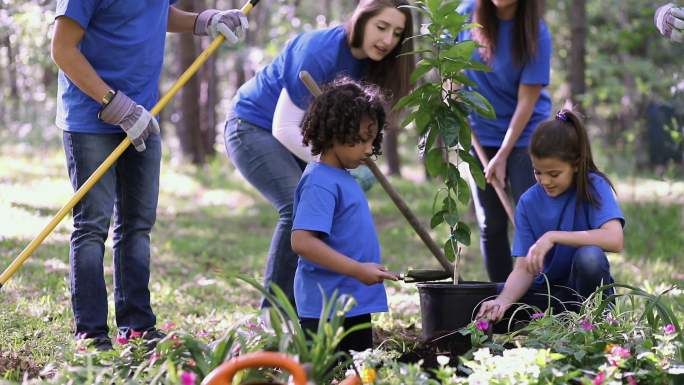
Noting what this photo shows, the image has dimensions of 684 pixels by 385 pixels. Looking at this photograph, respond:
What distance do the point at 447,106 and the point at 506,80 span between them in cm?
80

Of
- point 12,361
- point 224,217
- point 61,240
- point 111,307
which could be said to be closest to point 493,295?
point 12,361

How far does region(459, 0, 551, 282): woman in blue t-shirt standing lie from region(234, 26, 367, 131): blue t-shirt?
0.73m

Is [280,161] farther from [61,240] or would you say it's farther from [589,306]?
[61,240]

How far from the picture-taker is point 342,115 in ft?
10.3

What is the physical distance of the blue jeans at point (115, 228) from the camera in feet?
11.5

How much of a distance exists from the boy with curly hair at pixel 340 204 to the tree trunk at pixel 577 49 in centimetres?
732

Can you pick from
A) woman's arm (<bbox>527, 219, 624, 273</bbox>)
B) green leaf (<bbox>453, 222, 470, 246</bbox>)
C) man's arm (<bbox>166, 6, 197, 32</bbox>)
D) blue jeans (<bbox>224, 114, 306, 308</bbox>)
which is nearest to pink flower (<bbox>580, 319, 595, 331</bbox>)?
woman's arm (<bbox>527, 219, 624, 273</bbox>)

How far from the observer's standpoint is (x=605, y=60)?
1365cm

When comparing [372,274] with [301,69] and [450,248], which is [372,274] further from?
[301,69]

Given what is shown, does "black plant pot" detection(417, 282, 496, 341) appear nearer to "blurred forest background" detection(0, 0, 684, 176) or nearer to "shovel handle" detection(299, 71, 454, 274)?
"shovel handle" detection(299, 71, 454, 274)

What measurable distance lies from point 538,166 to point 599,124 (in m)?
19.5

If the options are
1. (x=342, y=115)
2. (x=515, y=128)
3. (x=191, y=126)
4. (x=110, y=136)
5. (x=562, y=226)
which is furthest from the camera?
(x=191, y=126)

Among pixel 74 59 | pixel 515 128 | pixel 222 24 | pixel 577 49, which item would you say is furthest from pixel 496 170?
pixel 577 49

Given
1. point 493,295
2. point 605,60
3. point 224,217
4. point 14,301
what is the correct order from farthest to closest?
point 605,60, point 224,217, point 14,301, point 493,295
